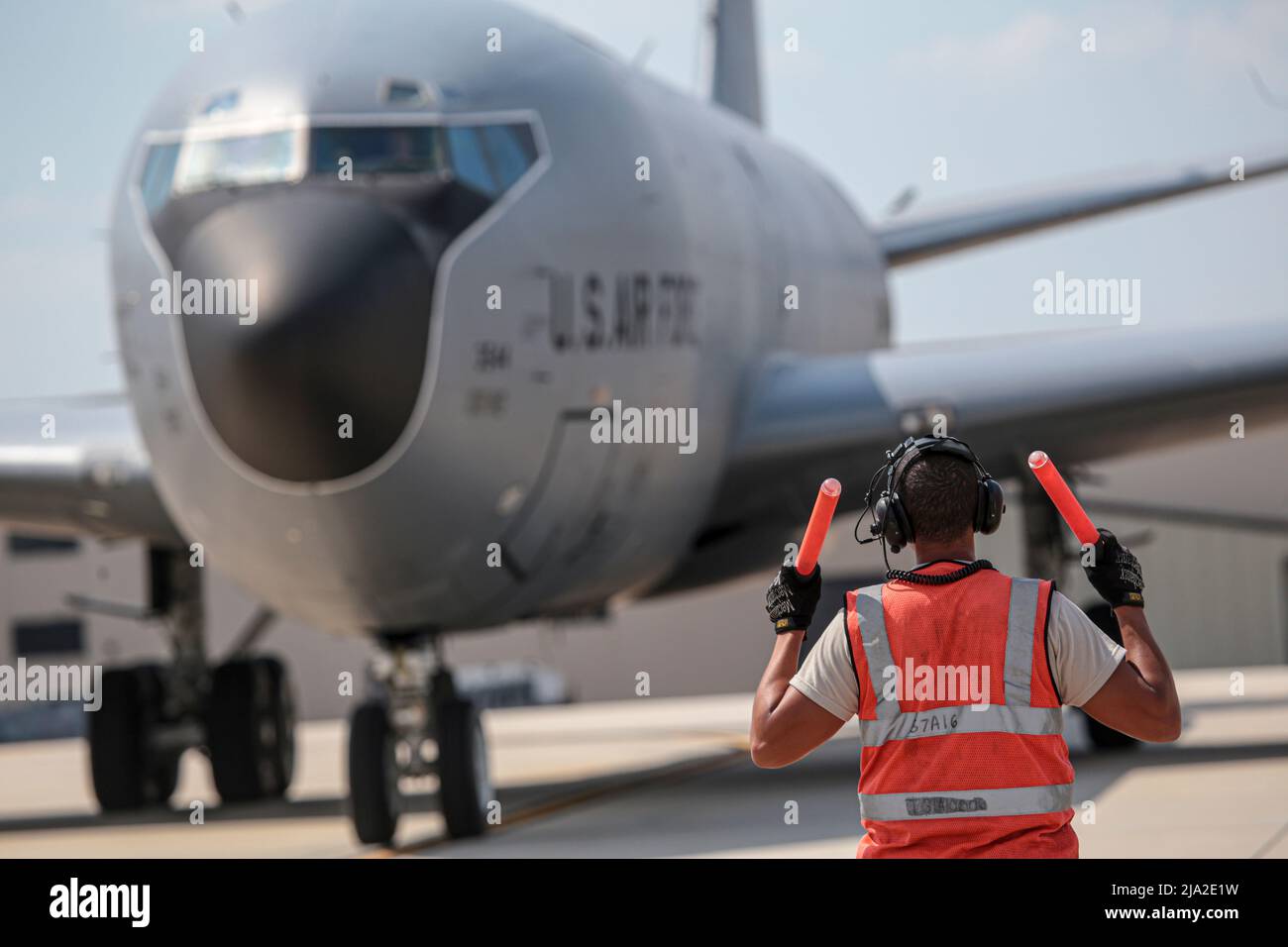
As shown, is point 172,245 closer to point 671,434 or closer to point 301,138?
point 301,138

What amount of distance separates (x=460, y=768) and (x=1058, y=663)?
602 cm

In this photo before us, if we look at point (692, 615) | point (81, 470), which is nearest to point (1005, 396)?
point (81, 470)

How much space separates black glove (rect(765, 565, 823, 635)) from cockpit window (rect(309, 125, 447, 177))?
17.9 ft

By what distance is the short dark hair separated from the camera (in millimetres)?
3479

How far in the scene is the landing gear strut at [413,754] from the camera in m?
8.96

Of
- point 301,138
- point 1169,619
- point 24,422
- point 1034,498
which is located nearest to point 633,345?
point 301,138

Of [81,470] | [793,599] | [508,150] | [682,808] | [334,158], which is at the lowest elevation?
[682,808]

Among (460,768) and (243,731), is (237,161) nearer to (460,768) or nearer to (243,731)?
(460,768)

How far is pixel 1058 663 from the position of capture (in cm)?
341

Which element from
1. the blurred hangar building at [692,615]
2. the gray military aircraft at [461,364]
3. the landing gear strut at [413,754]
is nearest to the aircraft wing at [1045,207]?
the gray military aircraft at [461,364]

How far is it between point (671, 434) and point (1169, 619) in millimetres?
20281

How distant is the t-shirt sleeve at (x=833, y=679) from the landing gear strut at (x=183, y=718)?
31.2 ft

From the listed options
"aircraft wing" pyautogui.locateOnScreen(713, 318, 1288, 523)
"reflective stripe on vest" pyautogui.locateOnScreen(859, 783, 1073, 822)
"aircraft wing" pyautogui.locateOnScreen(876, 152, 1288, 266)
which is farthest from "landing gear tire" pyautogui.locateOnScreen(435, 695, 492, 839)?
"aircraft wing" pyautogui.locateOnScreen(876, 152, 1288, 266)

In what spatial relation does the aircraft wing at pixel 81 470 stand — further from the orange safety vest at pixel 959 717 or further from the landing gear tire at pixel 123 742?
the orange safety vest at pixel 959 717
